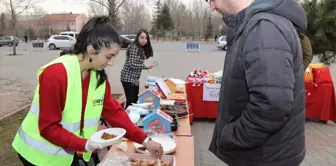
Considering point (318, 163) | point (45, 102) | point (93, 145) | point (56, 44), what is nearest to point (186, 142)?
point (93, 145)

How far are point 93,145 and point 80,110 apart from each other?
0.64 ft

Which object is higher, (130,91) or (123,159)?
(123,159)

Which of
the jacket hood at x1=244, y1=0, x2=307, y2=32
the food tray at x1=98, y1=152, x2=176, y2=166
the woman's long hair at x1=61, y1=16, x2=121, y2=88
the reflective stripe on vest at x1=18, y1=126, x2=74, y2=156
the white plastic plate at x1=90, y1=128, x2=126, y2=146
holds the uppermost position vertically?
the jacket hood at x1=244, y1=0, x2=307, y2=32

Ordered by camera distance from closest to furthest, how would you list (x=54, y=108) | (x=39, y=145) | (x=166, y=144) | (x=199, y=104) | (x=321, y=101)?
(x=54, y=108)
(x=39, y=145)
(x=166, y=144)
(x=321, y=101)
(x=199, y=104)

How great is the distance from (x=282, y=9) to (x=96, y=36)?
872mm

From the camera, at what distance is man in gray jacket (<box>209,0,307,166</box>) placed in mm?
1406

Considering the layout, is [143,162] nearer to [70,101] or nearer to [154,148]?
[154,148]

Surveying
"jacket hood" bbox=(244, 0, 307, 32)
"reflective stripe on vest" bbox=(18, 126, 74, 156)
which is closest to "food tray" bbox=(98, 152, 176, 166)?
"reflective stripe on vest" bbox=(18, 126, 74, 156)

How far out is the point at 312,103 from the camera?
5746 millimetres

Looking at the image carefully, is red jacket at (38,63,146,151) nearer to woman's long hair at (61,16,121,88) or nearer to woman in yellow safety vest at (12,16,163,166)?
woman in yellow safety vest at (12,16,163,166)

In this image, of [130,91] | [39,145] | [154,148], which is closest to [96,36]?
[39,145]

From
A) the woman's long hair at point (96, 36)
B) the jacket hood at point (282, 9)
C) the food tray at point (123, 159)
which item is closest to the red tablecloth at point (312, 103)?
the food tray at point (123, 159)

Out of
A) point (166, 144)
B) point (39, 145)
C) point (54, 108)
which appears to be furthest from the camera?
point (166, 144)

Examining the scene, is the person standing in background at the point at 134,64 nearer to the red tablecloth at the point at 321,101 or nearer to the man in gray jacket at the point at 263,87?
the red tablecloth at the point at 321,101
